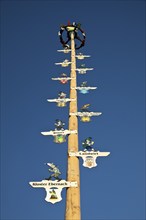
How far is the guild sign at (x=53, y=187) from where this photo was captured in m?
7.79

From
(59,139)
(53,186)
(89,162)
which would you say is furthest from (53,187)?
(59,139)

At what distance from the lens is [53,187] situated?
25.9 ft

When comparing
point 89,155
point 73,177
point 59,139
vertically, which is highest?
point 59,139

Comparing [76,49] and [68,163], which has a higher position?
[76,49]

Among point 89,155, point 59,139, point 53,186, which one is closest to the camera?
point 53,186

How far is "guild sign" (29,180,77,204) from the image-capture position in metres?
7.79

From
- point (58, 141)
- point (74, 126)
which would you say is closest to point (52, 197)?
point (58, 141)

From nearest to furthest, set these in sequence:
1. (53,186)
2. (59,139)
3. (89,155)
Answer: (53,186) < (89,155) < (59,139)

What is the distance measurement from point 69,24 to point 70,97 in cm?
468

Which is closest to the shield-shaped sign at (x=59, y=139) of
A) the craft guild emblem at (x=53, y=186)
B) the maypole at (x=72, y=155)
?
the maypole at (x=72, y=155)

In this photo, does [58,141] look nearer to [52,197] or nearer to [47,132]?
[47,132]

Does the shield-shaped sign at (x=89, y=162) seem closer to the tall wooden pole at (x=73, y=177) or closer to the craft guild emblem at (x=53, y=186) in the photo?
the tall wooden pole at (x=73, y=177)

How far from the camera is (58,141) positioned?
9.49 m

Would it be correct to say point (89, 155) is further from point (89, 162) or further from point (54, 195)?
point (54, 195)
